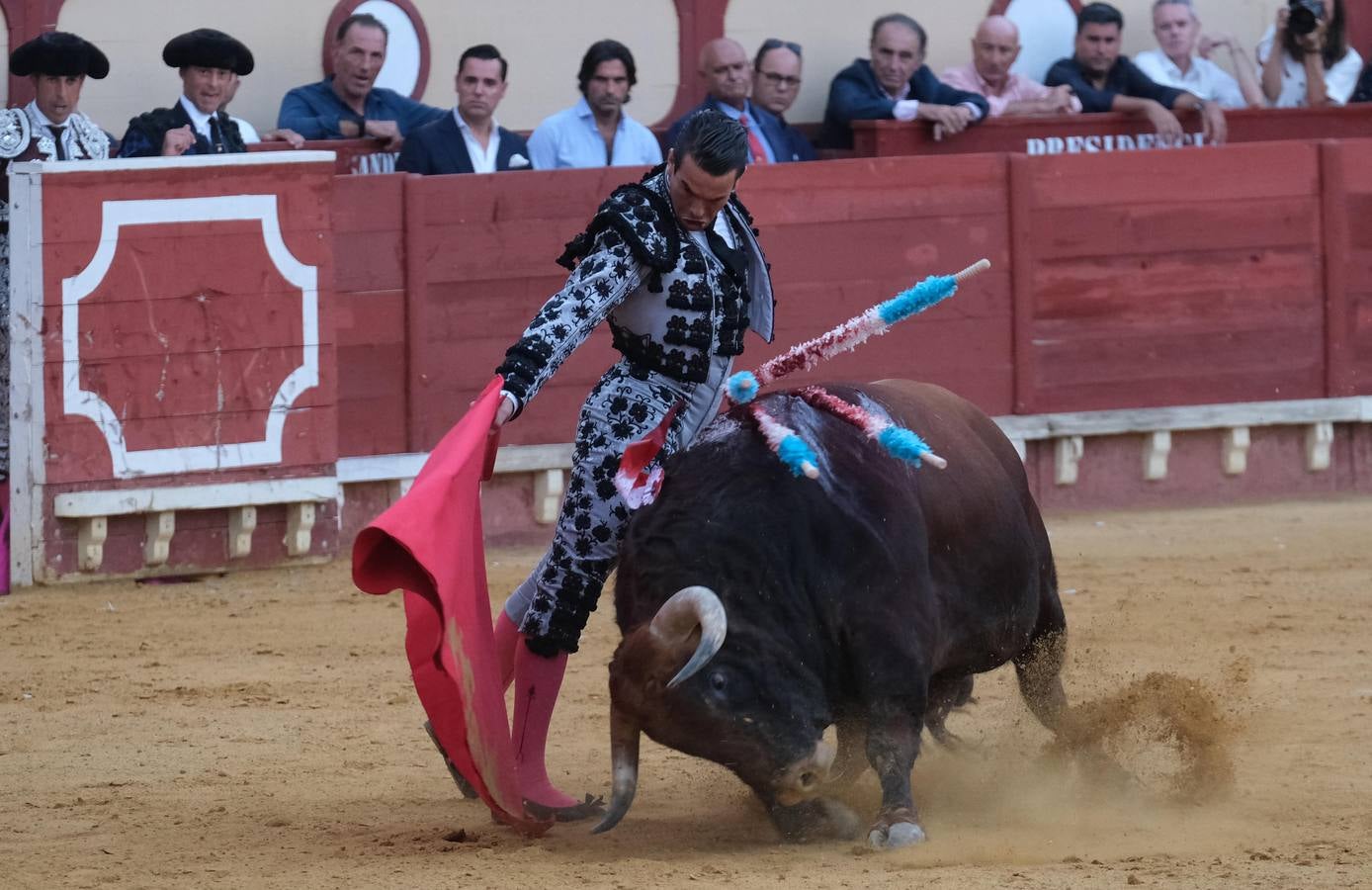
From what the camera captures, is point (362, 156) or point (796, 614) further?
point (362, 156)

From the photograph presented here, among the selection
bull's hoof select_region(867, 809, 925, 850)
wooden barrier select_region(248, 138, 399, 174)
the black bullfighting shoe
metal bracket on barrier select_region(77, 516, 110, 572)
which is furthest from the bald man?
bull's hoof select_region(867, 809, 925, 850)

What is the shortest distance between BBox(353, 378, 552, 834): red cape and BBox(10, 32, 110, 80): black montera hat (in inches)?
119

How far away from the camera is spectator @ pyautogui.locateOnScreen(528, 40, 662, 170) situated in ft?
23.6

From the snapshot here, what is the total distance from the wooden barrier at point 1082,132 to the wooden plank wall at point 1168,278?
0.73ft

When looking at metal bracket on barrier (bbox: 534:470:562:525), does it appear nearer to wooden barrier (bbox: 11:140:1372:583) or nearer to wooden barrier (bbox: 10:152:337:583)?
wooden barrier (bbox: 11:140:1372:583)

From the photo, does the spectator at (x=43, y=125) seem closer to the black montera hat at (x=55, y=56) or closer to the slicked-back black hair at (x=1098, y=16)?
the black montera hat at (x=55, y=56)

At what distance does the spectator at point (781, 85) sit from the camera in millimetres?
7645

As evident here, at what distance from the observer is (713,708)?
3.44 meters

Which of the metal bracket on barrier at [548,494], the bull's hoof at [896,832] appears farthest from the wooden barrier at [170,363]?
the bull's hoof at [896,832]

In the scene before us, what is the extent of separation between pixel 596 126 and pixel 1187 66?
2660 millimetres

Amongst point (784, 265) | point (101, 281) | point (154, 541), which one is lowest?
point (154, 541)

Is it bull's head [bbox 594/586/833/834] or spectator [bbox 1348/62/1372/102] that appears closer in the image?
bull's head [bbox 594/586/833/834]

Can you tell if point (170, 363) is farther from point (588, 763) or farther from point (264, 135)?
point (588, 763)

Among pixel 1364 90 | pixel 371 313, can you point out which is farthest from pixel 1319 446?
pixel 371 313
